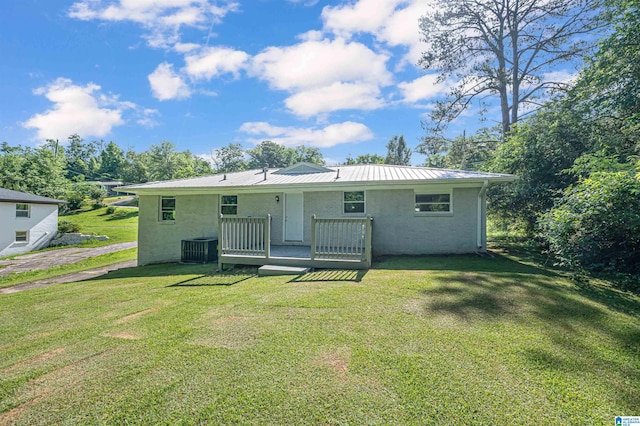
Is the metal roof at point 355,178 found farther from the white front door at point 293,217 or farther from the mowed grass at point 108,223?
the mowed grass at point 108,223

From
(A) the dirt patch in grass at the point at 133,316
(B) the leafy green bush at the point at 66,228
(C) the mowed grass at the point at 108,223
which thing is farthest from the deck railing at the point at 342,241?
(B) the leafy green bush at the point at 66,228

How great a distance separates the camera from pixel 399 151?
48406mm

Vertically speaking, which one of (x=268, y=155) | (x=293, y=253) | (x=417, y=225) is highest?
(x=268, y=155)

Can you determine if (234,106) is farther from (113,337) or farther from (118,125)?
(118,125)

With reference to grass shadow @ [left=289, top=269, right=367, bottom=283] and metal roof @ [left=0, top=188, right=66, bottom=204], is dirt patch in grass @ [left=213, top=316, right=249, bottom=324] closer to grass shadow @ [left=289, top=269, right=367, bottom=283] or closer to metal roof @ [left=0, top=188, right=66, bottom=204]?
grass shadow @ [left=289, top=269, right=367, bottom=283]

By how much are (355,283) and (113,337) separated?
393cm

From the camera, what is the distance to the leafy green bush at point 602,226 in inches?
199

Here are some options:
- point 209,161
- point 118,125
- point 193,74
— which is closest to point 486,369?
point 193,74

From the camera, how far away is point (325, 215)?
10086 millimetres

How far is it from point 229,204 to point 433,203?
745cm

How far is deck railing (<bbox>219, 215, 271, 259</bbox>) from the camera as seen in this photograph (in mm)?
7875

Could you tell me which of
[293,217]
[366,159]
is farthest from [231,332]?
[366,159]

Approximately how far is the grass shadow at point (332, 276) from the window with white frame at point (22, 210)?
2391 centimetres

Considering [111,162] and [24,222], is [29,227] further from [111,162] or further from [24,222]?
[111,162]
